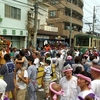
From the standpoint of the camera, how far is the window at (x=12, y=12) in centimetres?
2184

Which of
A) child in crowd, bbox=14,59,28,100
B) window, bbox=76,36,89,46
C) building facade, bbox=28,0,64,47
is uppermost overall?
building facade, bbox=28,0,64,47

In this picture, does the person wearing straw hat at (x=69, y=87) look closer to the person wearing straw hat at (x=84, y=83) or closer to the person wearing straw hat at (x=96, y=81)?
the person wearing straw hat at (x=96, y=81)

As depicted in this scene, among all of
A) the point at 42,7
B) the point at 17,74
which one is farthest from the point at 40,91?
the point at 42,7

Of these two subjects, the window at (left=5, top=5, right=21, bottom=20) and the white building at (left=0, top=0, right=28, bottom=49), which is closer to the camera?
the white building at (left=0, top=0, right=28, bottom=49)

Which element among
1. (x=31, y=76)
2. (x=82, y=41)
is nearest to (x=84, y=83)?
(x=31, y=76)

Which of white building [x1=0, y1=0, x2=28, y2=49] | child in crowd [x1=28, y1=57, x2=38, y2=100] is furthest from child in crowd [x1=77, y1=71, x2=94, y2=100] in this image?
white building [x1=0, y1=0, x2=28, y2=49]

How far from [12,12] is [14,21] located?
997 mm

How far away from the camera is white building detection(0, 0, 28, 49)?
21172 mm

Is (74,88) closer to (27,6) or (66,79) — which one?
(66,79)

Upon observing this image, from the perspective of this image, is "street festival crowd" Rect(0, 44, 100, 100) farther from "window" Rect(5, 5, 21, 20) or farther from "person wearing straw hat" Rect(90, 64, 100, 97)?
"window" Rect(5, 5, 21, 20)

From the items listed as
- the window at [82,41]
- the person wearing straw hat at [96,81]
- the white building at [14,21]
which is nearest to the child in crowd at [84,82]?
the person wearing straw hat at [96,81]

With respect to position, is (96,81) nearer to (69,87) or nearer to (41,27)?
(69,87)

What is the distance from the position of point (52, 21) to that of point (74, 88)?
3980 centimetres

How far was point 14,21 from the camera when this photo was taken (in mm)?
23031
